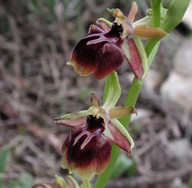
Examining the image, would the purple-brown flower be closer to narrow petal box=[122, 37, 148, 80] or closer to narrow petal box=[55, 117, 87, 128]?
narrow petal box=[122, 37, 148, 80]

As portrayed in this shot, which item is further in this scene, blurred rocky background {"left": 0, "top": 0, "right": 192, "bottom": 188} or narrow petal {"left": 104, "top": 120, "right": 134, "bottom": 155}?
blurred rocky background {"left": 0, "top": 0, "right": 192, "bottom": 188}

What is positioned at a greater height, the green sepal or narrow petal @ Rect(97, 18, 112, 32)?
narrow petal @ Rect(97, 18, 112, 32)

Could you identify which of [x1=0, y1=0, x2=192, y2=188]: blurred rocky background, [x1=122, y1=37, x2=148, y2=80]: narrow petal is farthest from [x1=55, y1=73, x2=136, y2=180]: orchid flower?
[x1=0, y1=0, x2=192, y2=188]: blurred rocky background

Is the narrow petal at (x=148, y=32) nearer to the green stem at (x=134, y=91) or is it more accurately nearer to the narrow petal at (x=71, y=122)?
the green stem at (x=134, y=91)

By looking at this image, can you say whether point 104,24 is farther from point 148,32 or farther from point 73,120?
point 73,120

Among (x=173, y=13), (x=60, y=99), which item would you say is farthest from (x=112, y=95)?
(x=60, y=99)

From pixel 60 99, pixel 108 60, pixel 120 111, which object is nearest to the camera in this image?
pixel 108 60

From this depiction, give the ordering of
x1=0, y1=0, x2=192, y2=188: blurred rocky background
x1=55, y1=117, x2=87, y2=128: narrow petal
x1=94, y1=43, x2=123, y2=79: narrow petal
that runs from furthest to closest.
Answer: x1=0, y1=0, x2=192, y2=188: blurred rocky background < x1=55, y1=117, x2=87, y2=128: narrow petal < x1=94, y1=43, x2=123, y2=79: narrow petal
